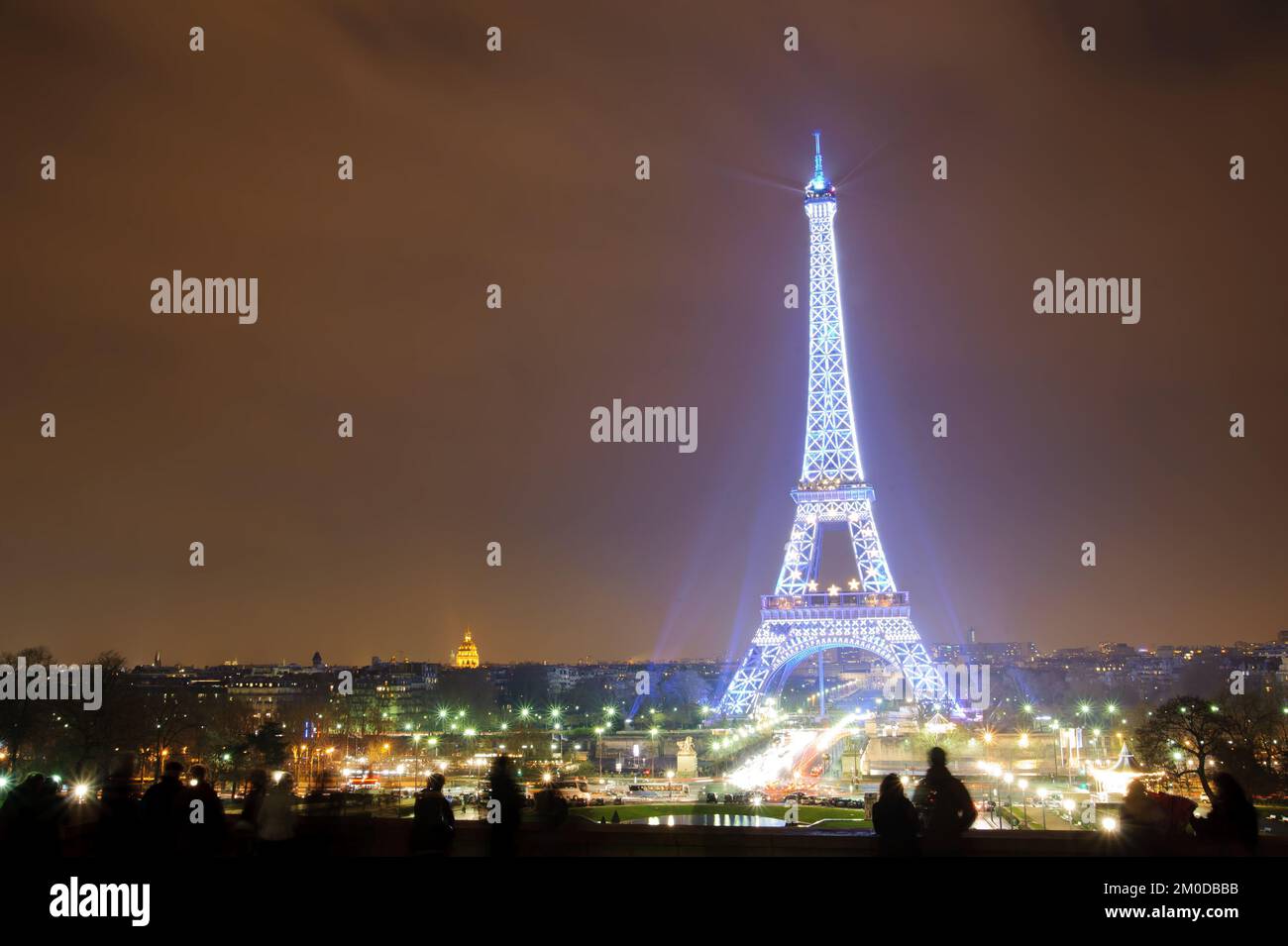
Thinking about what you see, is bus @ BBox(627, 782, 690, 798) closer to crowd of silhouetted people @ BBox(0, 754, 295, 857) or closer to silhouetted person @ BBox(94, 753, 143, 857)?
crowd of silhouetted people @ BBox(0, 754, 295, 857)

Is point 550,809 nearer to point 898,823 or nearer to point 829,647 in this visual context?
Result: point 898,823

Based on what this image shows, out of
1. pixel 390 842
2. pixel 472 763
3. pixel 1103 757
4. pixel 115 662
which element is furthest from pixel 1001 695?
pixel 390 842

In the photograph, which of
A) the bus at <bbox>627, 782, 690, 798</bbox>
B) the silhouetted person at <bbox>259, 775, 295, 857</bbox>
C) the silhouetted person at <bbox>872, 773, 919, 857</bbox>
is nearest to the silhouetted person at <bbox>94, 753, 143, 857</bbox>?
the silhouetted person at <bbox>259, 775, 295, 857</bbox>

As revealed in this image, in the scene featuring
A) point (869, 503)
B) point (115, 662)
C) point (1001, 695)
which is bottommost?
point (1001, 695)

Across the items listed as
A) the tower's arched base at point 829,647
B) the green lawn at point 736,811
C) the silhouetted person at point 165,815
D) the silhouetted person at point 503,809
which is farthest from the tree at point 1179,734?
the silhouetted person at point 165,815

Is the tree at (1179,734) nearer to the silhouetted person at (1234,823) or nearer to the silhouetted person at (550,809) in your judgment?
the silhouetted person at (1234,823)
